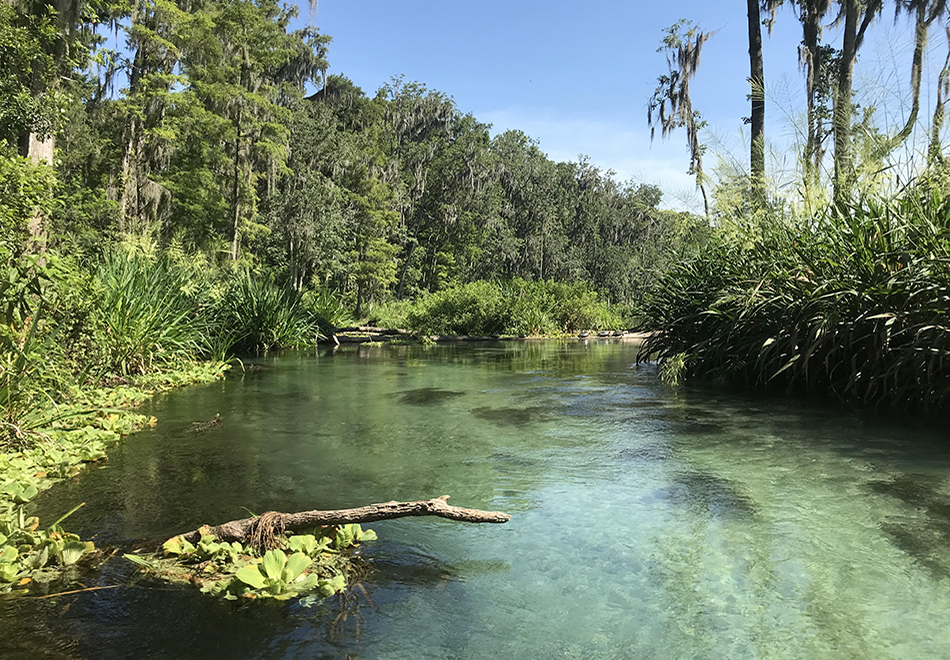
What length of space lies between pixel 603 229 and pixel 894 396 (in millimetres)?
51866

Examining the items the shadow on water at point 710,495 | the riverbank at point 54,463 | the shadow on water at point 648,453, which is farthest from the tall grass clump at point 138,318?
the shadow on water at point 710,495

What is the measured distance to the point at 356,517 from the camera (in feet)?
8.79

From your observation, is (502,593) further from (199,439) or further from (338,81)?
(338,81)

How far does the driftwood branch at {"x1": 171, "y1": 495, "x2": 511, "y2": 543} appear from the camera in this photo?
2.58 meters

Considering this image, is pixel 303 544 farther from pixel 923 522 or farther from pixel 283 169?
pixel 283 169

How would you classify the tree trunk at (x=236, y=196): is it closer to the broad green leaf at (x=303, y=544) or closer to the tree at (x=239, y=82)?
the tree at (x=239, y=82)

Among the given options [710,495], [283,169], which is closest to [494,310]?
[283,169]

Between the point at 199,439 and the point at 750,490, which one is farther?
the point at 199,439

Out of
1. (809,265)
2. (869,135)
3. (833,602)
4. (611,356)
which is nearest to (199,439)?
(833,602)

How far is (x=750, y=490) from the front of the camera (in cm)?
386

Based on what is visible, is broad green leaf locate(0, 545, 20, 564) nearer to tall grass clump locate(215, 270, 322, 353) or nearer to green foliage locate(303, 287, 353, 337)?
tall grass clump locate(215, 270, 322, 353)

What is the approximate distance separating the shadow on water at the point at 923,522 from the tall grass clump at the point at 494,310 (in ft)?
61.6

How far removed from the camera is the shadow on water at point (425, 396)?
7.77 meters

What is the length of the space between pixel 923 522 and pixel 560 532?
1.98 meters
